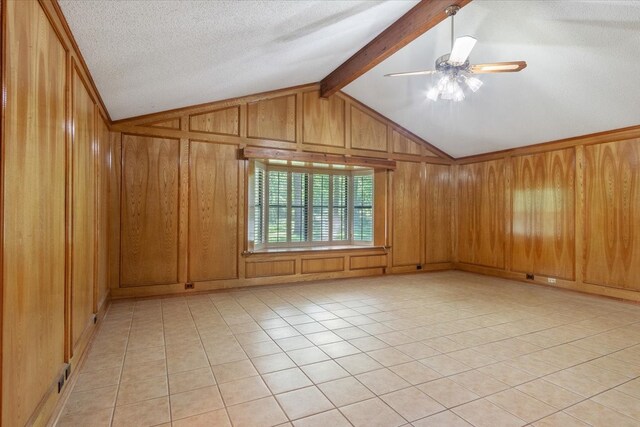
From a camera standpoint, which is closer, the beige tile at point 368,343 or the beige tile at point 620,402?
the beige tile at point 620,402

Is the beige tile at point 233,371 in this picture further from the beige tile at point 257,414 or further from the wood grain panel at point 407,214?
the wood grain panel at point 407,214

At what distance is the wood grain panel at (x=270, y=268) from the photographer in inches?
208

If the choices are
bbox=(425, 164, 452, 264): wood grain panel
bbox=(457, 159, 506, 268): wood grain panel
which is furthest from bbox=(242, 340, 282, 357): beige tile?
bbox=(457, 159, 506, 268): wood grain panel

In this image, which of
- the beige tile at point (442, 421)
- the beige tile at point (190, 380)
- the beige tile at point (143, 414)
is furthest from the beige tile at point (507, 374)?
the beige tile at point (143, 414)

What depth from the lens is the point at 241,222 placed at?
17.0 feet

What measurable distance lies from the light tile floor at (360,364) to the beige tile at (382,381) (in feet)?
0.05

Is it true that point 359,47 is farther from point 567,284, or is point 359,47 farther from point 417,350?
point 567,284

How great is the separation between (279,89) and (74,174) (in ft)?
12.0

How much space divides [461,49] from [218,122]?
363cm

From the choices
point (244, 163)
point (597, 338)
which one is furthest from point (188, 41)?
point (597, 338)

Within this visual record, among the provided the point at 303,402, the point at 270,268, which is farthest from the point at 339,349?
the point at 270,268

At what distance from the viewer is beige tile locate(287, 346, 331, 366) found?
107 inches

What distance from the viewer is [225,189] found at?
5090 mm

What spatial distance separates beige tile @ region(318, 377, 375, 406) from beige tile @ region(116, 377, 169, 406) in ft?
3.65
